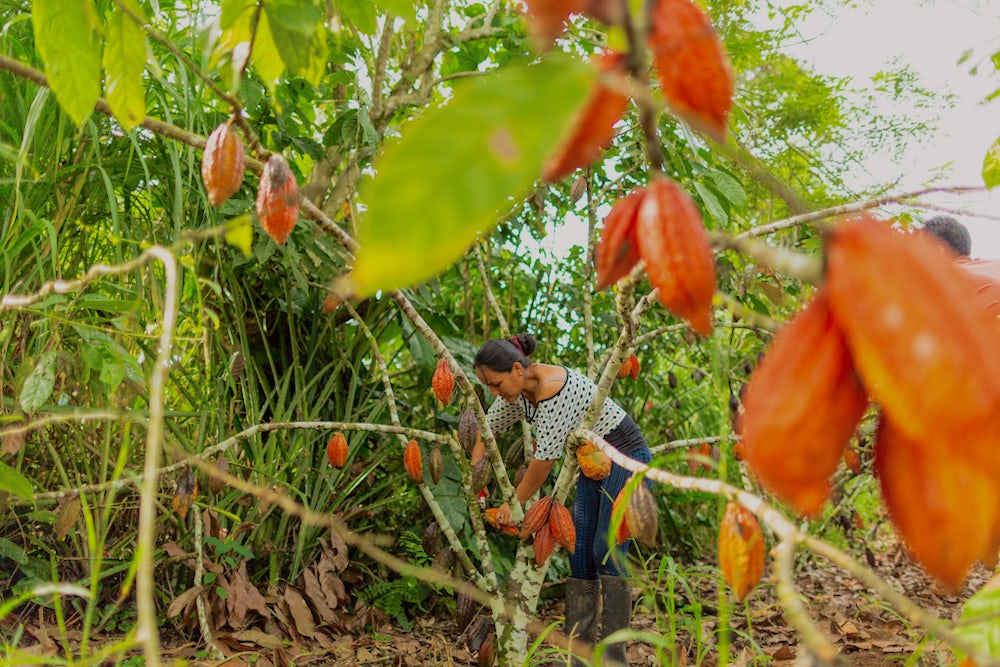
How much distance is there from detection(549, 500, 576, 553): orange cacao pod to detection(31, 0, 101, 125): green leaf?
1428 mm

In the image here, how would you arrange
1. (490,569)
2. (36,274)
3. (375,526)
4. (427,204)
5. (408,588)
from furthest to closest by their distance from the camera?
1. (375,526)
2. (408,588)
3. (490,569)
4. (36,274)
5. (427,204)

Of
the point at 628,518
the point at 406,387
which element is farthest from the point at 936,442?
the point at 406,387

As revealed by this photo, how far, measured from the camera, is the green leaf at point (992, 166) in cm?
66

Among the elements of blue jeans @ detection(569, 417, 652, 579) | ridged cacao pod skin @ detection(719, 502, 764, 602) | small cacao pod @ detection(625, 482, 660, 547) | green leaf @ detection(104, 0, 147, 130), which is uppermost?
green leaf @ detection(104, 0, 147, 130)

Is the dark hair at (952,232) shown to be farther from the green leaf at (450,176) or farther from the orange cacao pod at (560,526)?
the green leaf at (450,176)

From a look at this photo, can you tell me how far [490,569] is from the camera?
6.57 ft

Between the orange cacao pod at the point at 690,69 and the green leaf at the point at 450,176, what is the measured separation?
0.13m

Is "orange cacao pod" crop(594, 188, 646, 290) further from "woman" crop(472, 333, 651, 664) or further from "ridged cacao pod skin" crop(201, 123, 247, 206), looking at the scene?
"woman" crop(472, 333, 651, 664)

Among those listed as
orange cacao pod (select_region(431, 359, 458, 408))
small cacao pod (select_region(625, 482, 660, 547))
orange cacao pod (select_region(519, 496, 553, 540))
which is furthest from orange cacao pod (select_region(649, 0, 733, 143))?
orange cacao pod (select_region(431, 359, 458, 408))

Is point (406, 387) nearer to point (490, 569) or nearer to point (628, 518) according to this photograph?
point (490, 569)

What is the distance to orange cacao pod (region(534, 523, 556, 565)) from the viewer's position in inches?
73.3

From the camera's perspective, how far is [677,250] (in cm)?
40

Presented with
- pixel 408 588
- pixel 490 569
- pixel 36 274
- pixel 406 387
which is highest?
pixel 36 274

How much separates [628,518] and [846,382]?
0.94 m
